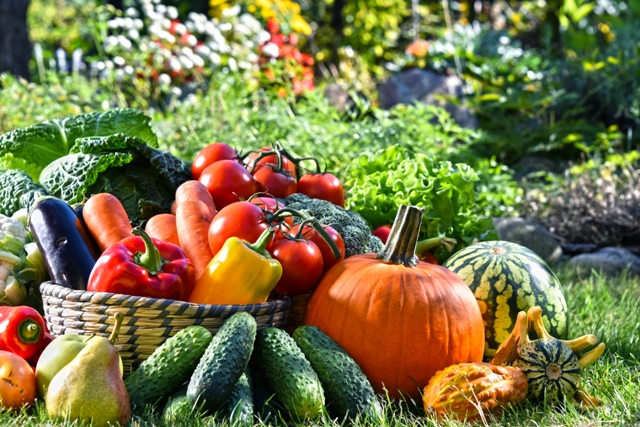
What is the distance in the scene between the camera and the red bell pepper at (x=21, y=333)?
292 cm

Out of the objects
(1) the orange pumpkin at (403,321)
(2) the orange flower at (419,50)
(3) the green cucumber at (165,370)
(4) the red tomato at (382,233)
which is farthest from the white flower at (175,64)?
(3) the green cucumber at (165,370)

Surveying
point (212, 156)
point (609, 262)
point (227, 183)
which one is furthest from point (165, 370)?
point (609, 262)

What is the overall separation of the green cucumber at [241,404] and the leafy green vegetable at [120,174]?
1.45m

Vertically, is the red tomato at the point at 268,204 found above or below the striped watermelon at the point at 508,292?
above

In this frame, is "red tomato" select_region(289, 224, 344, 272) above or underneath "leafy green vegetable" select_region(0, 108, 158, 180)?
underneath

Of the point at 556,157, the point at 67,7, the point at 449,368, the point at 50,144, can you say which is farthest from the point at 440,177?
the point at 67,7

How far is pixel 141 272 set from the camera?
2.95 meters

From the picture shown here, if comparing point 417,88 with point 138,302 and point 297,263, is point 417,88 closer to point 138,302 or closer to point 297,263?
point 297,263

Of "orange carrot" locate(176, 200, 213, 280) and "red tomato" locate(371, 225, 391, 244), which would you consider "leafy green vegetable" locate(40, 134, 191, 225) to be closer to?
"orange carrot" locate(176, 200, 213, 280)

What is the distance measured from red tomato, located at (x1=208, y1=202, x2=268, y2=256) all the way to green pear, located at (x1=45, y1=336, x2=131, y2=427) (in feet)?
2.71

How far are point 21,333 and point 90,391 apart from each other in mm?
629

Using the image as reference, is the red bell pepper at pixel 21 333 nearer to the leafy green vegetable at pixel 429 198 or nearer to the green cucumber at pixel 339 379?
the green cucumber at pixel 339 379

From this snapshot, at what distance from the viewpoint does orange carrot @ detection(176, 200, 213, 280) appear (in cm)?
332

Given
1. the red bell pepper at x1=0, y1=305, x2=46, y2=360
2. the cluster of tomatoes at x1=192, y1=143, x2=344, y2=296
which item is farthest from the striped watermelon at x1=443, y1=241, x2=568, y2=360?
the red bell pepper at x1=0, y1=305, x2=46, y2=360
